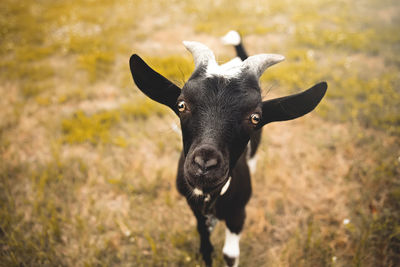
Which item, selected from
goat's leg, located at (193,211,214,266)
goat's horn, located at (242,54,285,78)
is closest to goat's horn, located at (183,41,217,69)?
goat's horn, located at (242,54,285,78)

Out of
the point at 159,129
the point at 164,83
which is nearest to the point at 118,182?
the point at 159,129

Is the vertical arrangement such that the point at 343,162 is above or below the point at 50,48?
below

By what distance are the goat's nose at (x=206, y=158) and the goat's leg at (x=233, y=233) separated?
110 centimetres

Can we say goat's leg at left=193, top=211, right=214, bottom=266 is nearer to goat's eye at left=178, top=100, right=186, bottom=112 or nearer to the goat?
the goat

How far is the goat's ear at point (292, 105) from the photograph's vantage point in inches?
66.0

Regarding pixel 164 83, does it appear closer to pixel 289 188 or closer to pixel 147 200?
pixel 147 200

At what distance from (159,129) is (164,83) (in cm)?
288

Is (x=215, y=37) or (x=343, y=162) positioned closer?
(x=343, y=162)

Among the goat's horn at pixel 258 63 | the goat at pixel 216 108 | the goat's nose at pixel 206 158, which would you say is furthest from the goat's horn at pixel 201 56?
the goat's nose at pixel 206 158

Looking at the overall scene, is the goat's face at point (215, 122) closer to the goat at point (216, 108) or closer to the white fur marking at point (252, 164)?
the goat at point (216, 108)

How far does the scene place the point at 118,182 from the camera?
141 inches

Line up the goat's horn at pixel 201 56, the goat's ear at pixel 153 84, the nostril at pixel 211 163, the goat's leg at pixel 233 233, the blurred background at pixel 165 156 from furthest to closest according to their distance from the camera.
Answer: the blurred background at pixel 165 156 < the goat's leg at pixel 233 233 < the goat's horn at pixel 201 56 < the goat's ear at pixel 153 84 < the nostril at pixel 211 163

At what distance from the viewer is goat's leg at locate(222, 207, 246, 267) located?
7.66 feet

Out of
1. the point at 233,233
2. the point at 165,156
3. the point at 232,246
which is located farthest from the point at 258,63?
the point at 165,156
